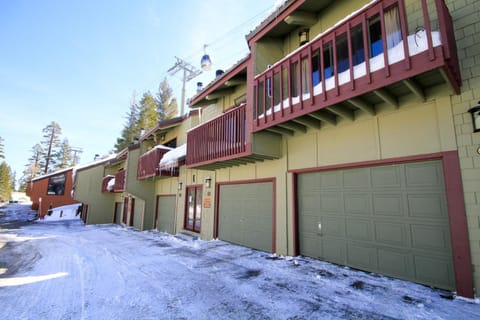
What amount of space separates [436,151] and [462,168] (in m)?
0.39

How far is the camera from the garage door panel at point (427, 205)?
350 cm

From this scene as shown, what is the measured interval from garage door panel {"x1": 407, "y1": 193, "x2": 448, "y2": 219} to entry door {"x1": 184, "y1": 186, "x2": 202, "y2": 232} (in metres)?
7.09

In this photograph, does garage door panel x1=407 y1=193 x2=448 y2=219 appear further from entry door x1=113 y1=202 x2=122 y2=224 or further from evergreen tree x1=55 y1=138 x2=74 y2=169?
evergreen tree x1=55 y1=138 x2=74 y2=169

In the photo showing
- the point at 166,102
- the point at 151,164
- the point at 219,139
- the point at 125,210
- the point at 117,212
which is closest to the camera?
the point at 219,139

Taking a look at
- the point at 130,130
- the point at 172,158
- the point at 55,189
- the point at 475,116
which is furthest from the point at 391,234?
the point at 55,189

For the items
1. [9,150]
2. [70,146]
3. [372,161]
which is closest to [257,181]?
[372,161]

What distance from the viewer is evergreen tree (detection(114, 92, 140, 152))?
2542 cm

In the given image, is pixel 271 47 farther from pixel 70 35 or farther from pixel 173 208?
pixel 70 35

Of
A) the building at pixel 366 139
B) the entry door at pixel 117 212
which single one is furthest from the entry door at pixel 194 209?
the entry door at pixel 117 212

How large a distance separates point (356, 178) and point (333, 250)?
5.31ft

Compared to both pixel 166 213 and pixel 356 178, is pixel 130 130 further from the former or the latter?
pixel 356 178

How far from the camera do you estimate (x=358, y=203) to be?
176 inches

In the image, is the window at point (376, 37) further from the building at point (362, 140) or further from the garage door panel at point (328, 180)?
the garage door panel at point (328, 180)

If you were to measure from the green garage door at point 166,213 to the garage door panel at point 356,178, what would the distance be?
27.9ft
